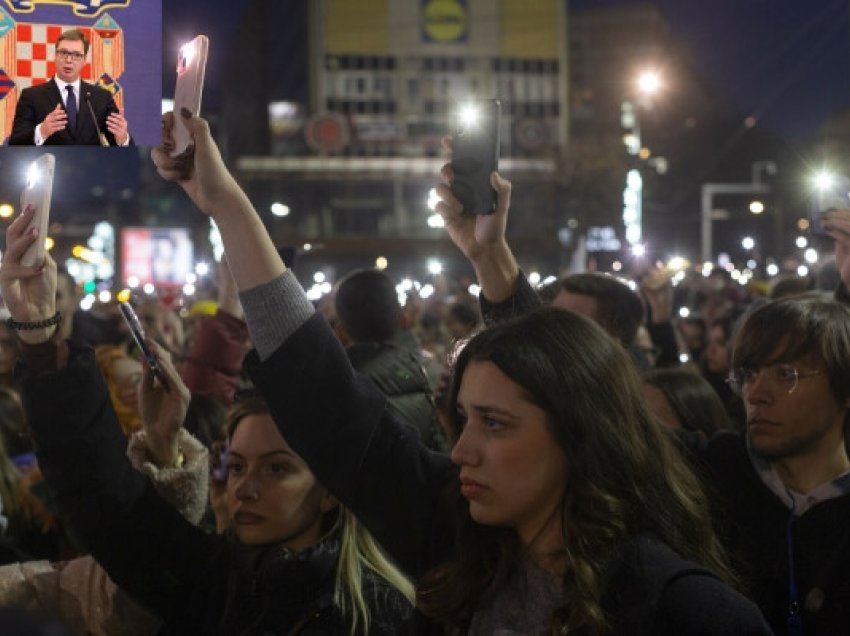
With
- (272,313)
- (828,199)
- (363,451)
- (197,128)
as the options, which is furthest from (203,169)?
(828,199)

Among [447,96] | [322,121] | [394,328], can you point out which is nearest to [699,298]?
[394,328]

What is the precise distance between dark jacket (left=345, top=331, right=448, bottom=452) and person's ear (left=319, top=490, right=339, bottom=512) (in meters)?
1.67

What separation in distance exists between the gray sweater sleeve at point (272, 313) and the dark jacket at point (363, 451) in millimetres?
20

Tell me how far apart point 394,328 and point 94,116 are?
117 inches

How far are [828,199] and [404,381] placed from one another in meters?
1.80

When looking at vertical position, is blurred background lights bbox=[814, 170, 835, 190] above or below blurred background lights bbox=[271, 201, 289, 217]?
below

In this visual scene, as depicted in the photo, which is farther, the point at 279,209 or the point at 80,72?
the point at 279,209

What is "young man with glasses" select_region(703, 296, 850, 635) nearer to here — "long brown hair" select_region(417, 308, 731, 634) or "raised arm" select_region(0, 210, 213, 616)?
"long brown hair" select_region(417, 308, 731, 634)

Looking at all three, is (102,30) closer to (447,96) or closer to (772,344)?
(772,344)

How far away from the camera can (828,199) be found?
195 inches

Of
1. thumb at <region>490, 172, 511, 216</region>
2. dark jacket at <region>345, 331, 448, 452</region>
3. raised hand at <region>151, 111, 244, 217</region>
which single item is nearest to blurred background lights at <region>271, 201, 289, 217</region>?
dark jacket at <region>345, 331, 448, 452</region>

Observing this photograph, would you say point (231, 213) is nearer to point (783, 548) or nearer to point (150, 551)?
point (150, 551)

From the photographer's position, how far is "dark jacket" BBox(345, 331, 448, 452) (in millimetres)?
5094

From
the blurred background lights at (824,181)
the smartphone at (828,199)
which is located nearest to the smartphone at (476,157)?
the smartphone at (828,199)
